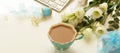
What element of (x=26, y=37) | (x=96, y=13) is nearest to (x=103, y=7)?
(x=96, y=13)

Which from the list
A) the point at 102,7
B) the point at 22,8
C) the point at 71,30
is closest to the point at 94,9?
the point at 102,7


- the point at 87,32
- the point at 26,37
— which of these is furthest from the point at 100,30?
the point at 26,37

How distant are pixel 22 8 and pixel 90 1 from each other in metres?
0.24

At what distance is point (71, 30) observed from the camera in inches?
28.2

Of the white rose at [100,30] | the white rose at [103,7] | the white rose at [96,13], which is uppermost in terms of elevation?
the white rose at [103,7]

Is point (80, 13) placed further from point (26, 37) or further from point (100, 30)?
point (26, 37)

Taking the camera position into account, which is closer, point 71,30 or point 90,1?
point 71,30

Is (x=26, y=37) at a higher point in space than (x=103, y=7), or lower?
lower

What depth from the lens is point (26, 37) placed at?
30.4 inches

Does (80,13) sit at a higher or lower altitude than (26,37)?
higher

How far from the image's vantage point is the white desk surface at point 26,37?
2.44 ft

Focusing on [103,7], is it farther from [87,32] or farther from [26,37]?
[26,37]

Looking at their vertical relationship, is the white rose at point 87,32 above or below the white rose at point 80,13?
below

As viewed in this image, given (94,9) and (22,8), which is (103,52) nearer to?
(94,9)
